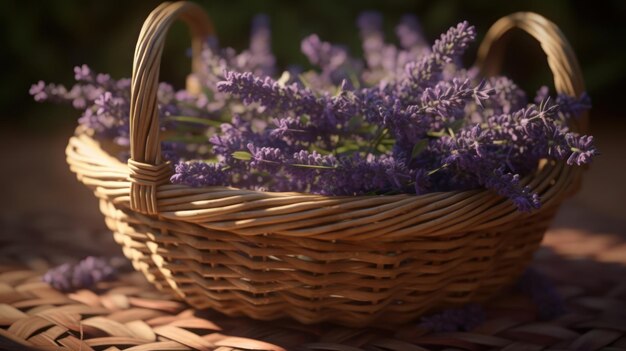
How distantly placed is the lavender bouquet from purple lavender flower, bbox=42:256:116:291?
0.21 m

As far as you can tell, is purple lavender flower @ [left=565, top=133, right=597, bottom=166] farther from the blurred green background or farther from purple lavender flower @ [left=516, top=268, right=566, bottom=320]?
the blurred green background

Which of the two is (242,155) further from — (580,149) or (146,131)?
(580,149)

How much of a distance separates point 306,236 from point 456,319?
0.27 meters

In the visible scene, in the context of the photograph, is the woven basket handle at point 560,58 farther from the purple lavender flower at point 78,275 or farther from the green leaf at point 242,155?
the purple lavender flower at point 78,275

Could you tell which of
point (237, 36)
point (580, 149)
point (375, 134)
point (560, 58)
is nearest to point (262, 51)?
point (375, 134)

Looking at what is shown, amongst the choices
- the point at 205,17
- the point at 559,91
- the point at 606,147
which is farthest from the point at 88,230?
the point at 606,147

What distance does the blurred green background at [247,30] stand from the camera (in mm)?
2371

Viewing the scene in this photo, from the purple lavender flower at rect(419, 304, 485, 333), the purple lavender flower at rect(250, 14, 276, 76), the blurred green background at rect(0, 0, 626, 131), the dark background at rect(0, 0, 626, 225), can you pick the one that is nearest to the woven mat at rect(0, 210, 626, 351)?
the purple lavender flower at rect(419, 304, 485, 333)

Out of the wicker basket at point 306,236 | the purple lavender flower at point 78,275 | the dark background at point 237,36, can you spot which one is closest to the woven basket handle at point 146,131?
the wicker basket at point 306,236

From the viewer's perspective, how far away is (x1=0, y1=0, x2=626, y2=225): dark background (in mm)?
2355

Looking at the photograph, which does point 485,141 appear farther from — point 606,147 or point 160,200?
point 606,147

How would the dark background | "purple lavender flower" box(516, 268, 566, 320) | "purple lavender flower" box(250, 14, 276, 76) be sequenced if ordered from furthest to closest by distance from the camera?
the dark background
"purple lavender flower" box(250, 14, 276, 76)
"purple lavender flower" box(516, 268, 566, 320)

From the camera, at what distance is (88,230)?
1361mm

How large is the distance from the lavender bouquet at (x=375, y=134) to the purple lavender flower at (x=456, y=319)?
7.0 inches
